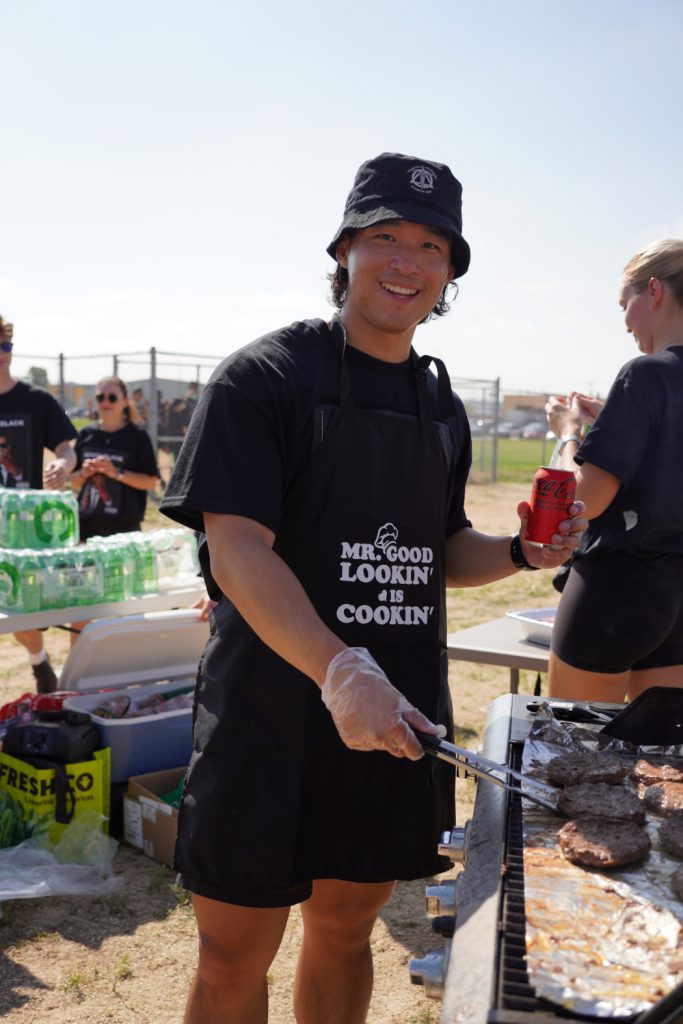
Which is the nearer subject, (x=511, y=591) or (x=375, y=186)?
(x=375, y=186)

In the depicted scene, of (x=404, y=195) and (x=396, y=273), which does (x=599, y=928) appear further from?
(x=404, y=195)

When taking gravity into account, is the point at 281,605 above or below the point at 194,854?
above

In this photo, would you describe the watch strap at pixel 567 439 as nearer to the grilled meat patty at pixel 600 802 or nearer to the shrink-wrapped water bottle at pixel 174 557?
the grilled meat patty at pixel 600 802

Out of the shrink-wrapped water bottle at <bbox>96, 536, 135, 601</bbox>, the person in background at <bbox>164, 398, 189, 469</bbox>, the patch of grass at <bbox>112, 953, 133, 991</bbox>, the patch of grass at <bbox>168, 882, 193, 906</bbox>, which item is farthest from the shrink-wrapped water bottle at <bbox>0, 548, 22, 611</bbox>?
the person in background at <bbox>164, 398, 189, 469</bbox>

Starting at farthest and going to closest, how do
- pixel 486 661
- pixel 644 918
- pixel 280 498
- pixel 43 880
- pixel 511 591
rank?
pixel 511 591, pixel 486 661, pixel 43 880, pixel 280 498, pixel 644 918

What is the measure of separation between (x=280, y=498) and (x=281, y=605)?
0.83ft

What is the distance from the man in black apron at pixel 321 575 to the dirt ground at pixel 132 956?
4.14 ft

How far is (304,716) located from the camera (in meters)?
1.95

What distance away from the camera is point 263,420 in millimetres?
1851

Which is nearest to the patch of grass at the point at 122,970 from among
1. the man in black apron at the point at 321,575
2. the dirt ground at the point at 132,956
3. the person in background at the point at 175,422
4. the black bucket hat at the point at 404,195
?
the dirt ground at the point at 132,956

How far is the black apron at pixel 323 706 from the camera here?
1.92 metres

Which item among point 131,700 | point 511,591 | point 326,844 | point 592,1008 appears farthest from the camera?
point 511,591

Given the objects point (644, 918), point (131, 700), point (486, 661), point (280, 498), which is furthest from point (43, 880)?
point (644, 918)

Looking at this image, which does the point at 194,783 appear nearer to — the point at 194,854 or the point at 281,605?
the point at 194,854
